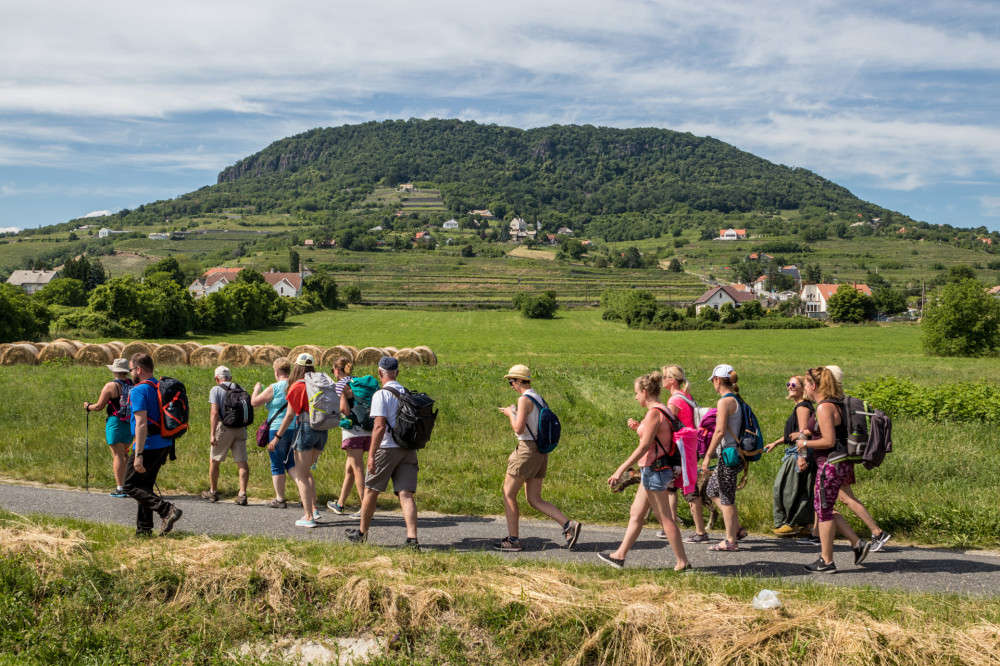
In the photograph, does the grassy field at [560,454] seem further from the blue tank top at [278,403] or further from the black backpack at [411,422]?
the black backpack at [411,422]

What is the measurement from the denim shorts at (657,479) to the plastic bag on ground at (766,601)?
1604 mm

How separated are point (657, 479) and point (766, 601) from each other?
1805 mm

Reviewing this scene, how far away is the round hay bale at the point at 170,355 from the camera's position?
36.0 metres

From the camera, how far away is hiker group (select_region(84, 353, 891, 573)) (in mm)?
6992

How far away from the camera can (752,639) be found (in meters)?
4.84

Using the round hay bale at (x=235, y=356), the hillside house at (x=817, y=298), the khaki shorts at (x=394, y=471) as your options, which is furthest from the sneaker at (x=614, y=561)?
the hillside house at (x=817, y=298)

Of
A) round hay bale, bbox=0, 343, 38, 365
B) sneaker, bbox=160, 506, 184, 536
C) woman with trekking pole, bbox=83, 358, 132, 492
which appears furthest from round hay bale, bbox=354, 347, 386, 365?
sneaker, bbox=160, 506, 184, 536

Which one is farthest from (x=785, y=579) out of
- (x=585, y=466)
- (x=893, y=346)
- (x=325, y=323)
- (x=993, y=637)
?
(x=325, y=323)

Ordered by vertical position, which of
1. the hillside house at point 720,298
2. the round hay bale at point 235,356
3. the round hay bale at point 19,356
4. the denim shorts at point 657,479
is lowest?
the round hay bale at point 235,356

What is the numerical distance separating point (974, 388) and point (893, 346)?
47.7m

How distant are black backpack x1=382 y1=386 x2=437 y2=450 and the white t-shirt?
5 cm

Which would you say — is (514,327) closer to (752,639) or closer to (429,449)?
(429,449)

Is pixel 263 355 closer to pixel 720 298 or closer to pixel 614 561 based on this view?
pixel 614 561

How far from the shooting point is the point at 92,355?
31656mm
